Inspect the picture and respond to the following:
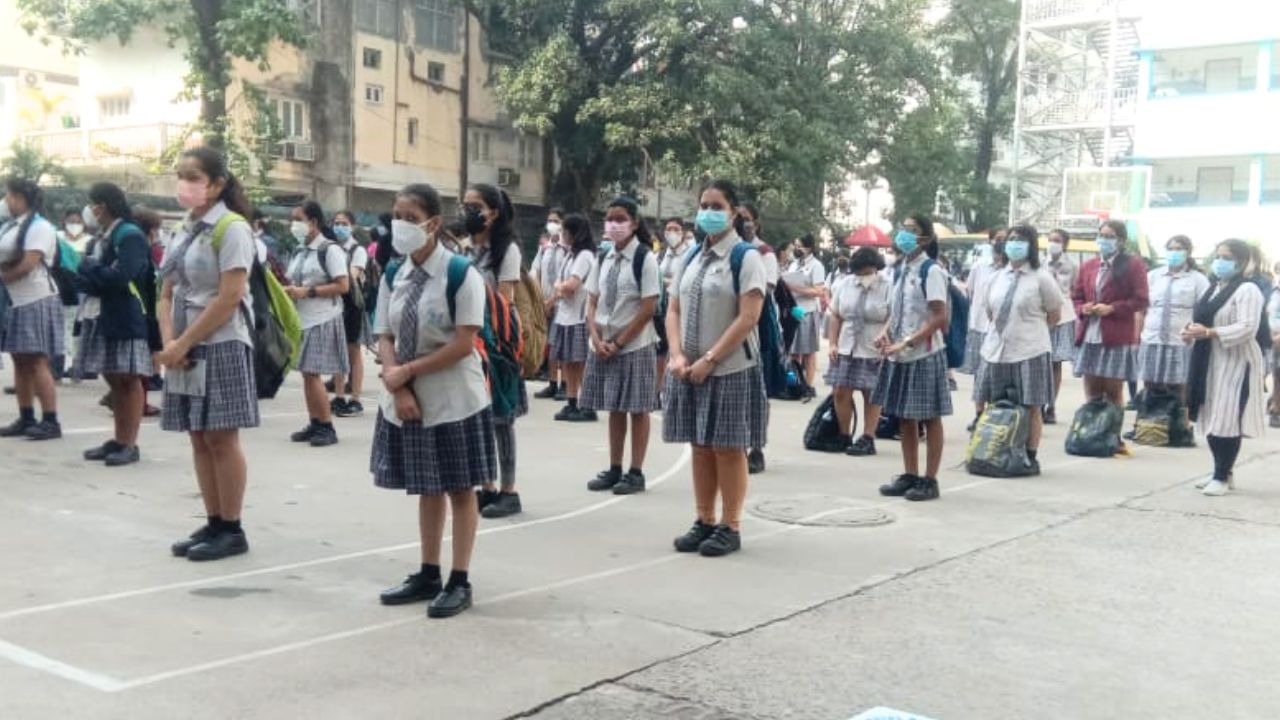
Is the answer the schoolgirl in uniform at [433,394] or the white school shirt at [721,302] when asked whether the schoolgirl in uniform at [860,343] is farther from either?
the schoolgirl in uniform at [433,394]

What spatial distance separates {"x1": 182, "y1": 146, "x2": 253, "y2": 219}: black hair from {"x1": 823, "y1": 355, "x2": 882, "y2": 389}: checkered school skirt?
5189mm

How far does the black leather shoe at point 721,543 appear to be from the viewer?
236 inches

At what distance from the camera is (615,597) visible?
5203 mm

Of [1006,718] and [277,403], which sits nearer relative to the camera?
[1006,718]

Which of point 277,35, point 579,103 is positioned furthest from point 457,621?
point 579,103

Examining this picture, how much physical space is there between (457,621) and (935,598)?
215 cm

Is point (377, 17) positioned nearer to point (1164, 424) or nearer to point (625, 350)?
point (1164, 424)

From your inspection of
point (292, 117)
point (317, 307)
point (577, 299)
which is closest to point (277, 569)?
point (317, 307)

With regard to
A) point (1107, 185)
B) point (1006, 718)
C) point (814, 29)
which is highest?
point (814, 29)

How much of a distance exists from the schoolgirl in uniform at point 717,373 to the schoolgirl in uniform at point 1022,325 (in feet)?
10.5

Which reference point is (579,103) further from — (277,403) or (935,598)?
(935,598)

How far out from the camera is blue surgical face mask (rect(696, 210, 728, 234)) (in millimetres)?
5965

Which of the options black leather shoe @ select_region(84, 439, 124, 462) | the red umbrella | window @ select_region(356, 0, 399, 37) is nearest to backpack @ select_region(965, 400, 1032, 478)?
black leather shoe @ select_region(84, 439, 124, 462)

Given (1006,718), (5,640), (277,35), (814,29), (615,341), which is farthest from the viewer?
(814,29)
